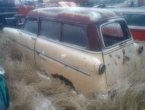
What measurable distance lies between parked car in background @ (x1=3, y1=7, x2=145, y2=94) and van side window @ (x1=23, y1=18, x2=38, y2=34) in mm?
74

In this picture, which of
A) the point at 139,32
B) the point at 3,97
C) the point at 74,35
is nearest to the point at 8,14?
the point at 139,32

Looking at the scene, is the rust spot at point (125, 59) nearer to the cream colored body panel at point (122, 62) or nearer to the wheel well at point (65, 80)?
the cream colored body panel at point (122, 62)

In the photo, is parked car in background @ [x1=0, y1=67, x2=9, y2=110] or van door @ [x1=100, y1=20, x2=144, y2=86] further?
van door @ [x1=100, y1=20, x2=144, y2=86]

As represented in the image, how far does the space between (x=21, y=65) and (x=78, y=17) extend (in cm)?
176

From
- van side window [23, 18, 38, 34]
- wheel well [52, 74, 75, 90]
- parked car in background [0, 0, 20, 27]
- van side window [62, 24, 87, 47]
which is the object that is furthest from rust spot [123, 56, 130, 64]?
parked car in background [0, 0, 20, 27]

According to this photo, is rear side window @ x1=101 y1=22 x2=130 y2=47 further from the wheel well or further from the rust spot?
the wheel well

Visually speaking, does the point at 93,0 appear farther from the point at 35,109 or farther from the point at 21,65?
the point at 35,109

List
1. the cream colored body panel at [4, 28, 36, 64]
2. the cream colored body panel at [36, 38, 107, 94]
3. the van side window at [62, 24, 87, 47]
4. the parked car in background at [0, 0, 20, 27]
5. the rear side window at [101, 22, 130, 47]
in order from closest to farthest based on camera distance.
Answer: the cream colored body panel at [36, 38, 107, 94]
the van side window at [62, 24, 87, 47]
the rear side window at [101, 22, 130, 47]
the cream colored body panel at [4, 28, 36, 64]
the parked car in background at [0, 0, 20, 27]

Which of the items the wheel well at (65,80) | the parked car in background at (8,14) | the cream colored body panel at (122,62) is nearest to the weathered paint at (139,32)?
the cream colored body panel at (122,62)

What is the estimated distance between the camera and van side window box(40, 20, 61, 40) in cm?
551

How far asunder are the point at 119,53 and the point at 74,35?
923 millimetres

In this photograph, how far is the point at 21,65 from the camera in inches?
232

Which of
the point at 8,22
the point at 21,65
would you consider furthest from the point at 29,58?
the point at 8,22

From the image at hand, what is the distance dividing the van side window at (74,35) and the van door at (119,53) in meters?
0.37
